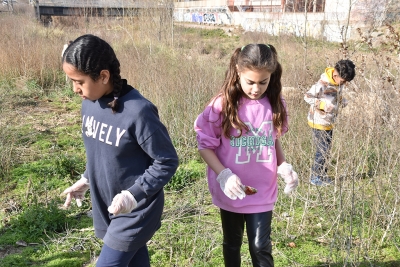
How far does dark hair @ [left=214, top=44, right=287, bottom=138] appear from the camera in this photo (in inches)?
73.3

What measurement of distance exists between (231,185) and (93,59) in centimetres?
83

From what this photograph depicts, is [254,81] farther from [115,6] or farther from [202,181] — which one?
[115,6]

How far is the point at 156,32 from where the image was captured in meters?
8.62

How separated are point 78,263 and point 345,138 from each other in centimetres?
210

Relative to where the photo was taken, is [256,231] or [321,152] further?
[321,152]

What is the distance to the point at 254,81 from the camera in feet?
6.15

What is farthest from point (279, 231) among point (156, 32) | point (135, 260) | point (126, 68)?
point (156, 32)

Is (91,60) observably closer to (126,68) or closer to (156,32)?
(126,68)

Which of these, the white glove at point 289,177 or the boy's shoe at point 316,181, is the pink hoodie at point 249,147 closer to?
the white glove at point 289,177

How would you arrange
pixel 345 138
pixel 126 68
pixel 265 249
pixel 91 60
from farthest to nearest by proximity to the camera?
pixel 126 68 → pixel 345 138 → pixel 265 249 → pixel 91 60

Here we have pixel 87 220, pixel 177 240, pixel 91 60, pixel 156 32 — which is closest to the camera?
pixel 91 60

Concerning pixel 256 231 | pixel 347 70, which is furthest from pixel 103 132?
pixel 347 70

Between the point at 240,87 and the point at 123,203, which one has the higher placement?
the point at 240,87

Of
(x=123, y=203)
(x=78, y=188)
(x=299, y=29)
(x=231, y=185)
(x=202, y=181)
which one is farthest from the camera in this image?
(x=299, y=29)
